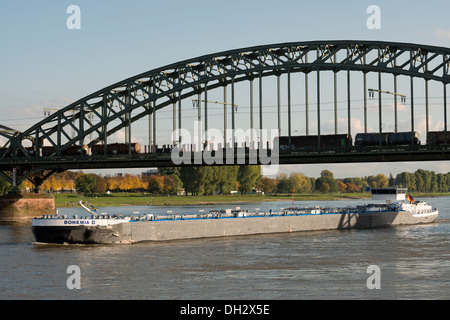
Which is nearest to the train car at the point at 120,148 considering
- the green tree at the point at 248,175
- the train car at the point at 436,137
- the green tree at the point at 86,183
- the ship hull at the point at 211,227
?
the ship hull at the point at 211,227

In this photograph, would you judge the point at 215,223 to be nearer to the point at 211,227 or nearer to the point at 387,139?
the point at 211,227

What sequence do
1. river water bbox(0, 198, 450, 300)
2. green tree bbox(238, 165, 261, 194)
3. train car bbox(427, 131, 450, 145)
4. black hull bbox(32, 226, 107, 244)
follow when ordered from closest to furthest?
river water bbox(0, 198, 450, 300), black hull bbox(32, 226, 107, 244), train car bbox(427, 131, 450, 145), green tree bbox(238, 165, 261, 194)

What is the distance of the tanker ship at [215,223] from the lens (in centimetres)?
5262

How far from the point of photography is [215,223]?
2397 inches

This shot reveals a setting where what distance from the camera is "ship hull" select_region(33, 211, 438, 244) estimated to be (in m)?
52.6

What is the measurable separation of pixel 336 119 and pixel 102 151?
Result: 31478 millimetres

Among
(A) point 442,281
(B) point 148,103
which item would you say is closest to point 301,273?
(A) point 442,281

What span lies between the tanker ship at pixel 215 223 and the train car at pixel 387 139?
8.42 metres

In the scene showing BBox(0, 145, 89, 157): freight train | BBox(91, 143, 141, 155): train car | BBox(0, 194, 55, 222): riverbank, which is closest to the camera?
BBox(91, 143, 141, 155): train car

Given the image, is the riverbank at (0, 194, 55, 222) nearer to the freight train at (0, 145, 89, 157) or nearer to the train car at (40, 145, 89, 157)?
the freight train at (0, 145, 89, 157)

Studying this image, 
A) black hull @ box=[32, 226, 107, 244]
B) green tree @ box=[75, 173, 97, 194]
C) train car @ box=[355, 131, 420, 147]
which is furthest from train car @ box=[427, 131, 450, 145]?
green tree @ box=[75, 173, 97, 194]

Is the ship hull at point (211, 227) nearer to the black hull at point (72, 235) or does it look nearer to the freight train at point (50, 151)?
the black hull at point (72, 235)

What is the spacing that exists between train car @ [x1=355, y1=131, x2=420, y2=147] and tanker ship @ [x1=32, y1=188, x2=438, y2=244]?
27.6 ft
